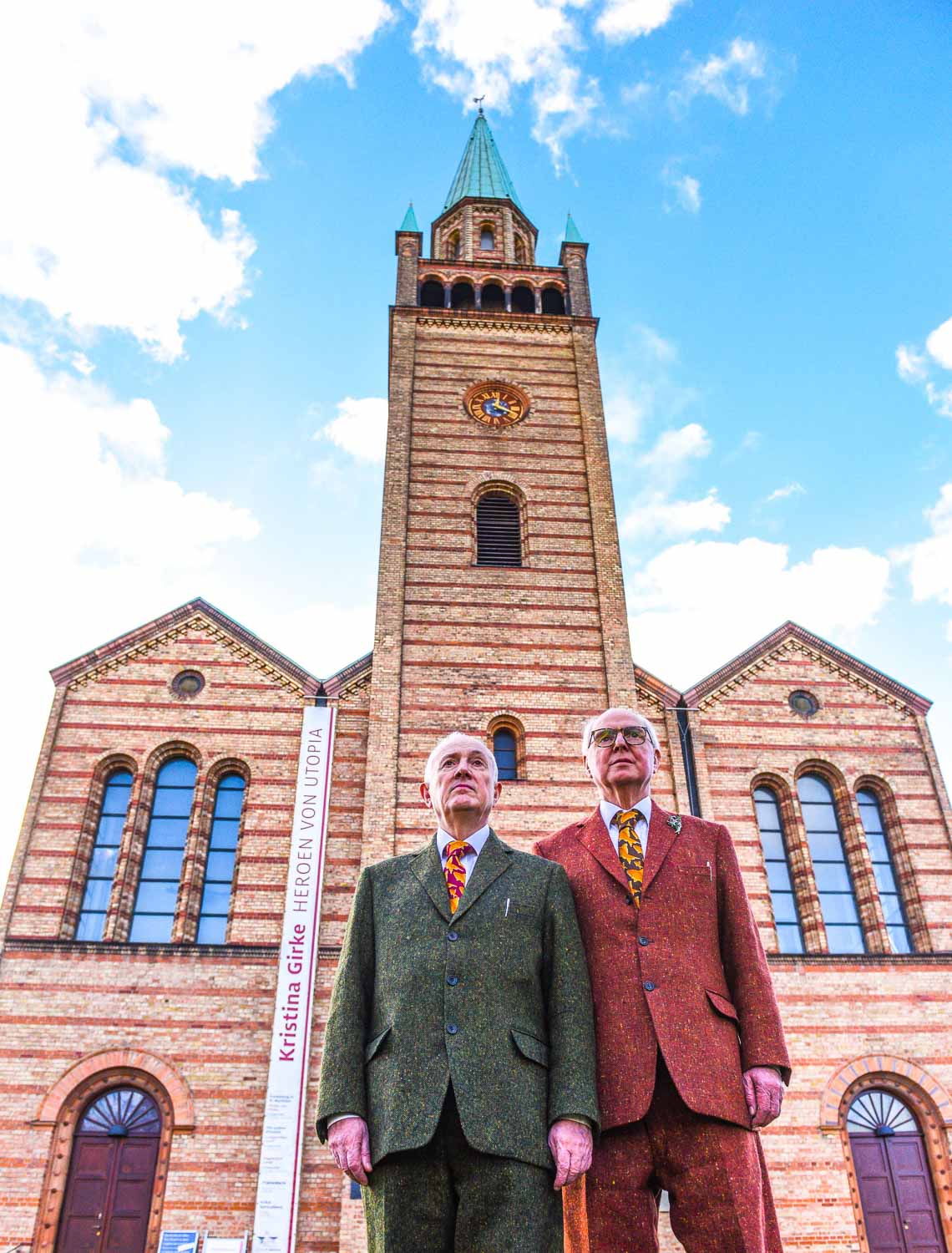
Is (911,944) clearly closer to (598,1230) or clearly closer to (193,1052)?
(193,1052)

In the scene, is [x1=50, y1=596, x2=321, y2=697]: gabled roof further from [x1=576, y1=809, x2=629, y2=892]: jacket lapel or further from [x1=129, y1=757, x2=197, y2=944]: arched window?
[x1=576, y1=809, x2=629, y2=892]: jacket lapel

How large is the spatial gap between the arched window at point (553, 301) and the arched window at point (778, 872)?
1251cm

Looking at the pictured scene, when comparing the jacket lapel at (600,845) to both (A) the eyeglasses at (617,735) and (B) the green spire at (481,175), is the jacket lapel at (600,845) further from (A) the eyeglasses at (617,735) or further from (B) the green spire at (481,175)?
(B) the green spire at (481,175)

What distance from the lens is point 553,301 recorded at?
23.6 m

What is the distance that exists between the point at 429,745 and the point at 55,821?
21.0 ft

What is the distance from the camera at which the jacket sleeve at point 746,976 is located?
4.23m

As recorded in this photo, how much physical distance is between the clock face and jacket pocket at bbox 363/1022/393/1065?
17.8 m

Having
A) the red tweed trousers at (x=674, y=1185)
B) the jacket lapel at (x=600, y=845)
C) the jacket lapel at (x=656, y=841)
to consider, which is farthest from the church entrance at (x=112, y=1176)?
the jacket lapel at (x=656, y=841)

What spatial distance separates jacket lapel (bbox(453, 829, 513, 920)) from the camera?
14.1 feet

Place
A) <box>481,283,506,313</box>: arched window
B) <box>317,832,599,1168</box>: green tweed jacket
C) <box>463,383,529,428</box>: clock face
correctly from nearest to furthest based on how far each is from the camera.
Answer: <box>317,832,599,1168</box>: green tweed jacket → <box>463,383,529,428</box>: clock face → <box>481,283,506,313</box>: arched window

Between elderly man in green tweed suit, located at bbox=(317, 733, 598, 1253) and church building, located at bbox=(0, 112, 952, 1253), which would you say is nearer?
elderly man in green tweed suit, located at bbox=(317, 733, 598, 1253)

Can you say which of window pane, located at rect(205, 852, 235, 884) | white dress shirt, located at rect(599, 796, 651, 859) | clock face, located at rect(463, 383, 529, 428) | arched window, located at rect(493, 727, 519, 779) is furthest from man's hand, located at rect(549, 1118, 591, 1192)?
clock face, located at rect(463, 383, 529, 428)

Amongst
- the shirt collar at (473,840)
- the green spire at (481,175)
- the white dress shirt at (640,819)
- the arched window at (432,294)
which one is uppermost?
the green spire at (481,175)

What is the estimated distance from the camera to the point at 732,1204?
3910 millimetres
